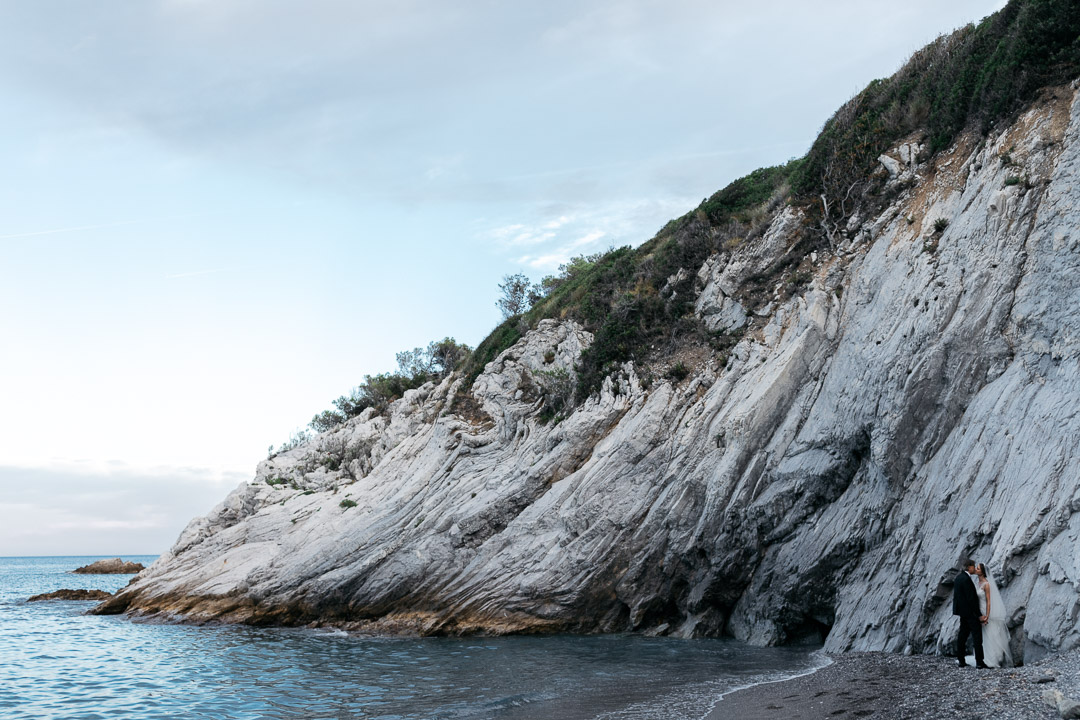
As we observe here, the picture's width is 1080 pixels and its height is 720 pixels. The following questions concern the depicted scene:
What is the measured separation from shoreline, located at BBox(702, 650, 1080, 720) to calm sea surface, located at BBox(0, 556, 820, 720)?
0.89 meters

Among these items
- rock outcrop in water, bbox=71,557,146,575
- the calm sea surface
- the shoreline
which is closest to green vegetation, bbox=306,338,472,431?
the calm sea surface

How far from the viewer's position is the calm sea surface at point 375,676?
1292cm

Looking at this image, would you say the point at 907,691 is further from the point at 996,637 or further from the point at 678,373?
the point at 678,373

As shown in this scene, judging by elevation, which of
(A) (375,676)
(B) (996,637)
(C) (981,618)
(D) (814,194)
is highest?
(D) (814,194)

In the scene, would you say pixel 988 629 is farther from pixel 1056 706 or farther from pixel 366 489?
pixel 366 489

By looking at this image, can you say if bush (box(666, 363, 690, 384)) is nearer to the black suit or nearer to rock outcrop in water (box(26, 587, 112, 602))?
the black suit

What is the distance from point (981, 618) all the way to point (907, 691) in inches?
88.1

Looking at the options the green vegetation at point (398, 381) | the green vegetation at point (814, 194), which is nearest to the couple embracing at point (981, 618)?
the green vegetation at point (814, 194)

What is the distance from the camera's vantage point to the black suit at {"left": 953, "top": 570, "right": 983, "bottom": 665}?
11391 mm

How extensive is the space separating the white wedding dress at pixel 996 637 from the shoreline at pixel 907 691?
1.23ft

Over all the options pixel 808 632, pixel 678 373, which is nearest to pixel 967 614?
pixel 808 632

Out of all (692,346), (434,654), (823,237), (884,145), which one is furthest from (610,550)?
(884,145)

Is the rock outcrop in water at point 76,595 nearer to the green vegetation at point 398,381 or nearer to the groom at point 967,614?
the green vegetation at point 398,381

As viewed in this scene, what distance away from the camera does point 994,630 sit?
11.1 metres
